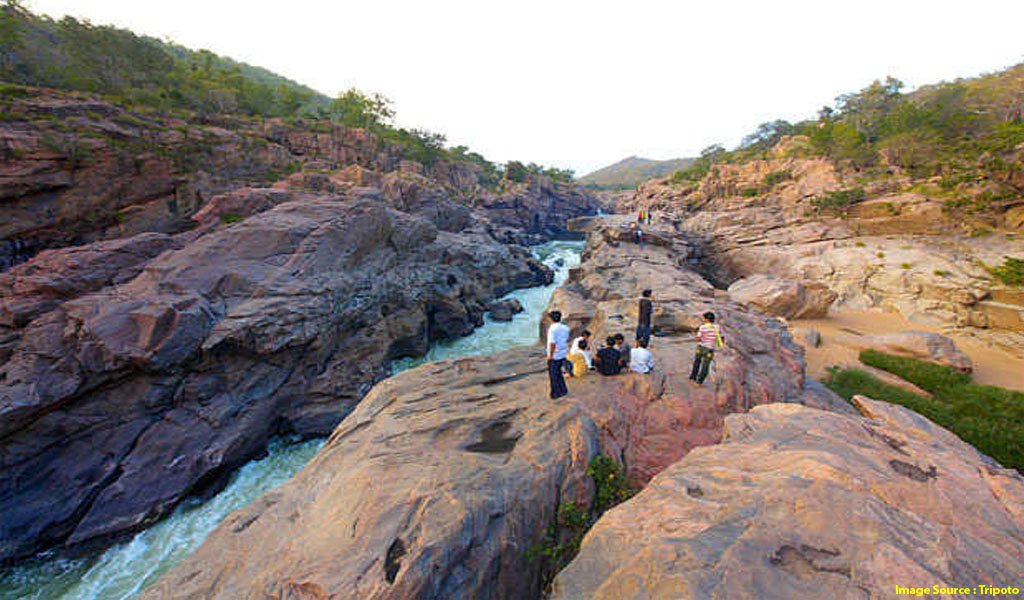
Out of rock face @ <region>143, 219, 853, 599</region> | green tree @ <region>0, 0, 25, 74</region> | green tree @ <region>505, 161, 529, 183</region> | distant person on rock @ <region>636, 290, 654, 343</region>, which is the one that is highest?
green tree @ <region>0, 0, 25, 74</region>

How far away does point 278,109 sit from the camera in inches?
2073

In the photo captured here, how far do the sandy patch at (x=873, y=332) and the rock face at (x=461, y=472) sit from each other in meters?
6.38

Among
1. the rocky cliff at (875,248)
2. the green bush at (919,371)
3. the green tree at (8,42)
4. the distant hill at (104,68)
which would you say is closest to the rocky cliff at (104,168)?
the distant hill at (104,68)

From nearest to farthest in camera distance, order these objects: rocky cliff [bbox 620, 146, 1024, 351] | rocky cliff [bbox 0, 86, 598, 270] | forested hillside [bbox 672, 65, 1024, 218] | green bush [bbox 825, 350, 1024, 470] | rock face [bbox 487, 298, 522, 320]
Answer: green bush [bbox 825, 350, 1024, 470] → rocky cliff [bbox 0, 86, 598, 270] → rocky cliff [bbox 620, 146, 1024, 351] → forested hillside [bbox 672, 65, 1024, 218] → rock face [bbox 487, 298, 522, 320]

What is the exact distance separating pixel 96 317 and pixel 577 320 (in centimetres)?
1657

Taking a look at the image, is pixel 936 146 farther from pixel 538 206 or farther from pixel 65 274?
pixel 65 274

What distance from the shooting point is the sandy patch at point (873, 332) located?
46.4 ft

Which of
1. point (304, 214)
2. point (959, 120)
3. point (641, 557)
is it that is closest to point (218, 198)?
point (304, 214)

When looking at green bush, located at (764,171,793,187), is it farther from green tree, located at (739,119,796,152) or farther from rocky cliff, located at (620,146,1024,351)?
green tree, located at (739,119,796,152)

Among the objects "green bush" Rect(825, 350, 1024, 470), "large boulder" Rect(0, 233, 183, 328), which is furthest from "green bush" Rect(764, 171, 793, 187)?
"large boulder" Rect(0, 233, 183, 328)

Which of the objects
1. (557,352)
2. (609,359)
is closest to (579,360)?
(609,359)

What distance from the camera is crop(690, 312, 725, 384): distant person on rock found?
25.2 ft

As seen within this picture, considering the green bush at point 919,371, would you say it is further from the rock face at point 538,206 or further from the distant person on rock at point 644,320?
the rock face at point 538,206

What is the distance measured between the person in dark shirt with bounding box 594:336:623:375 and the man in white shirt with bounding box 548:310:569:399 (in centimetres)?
110
